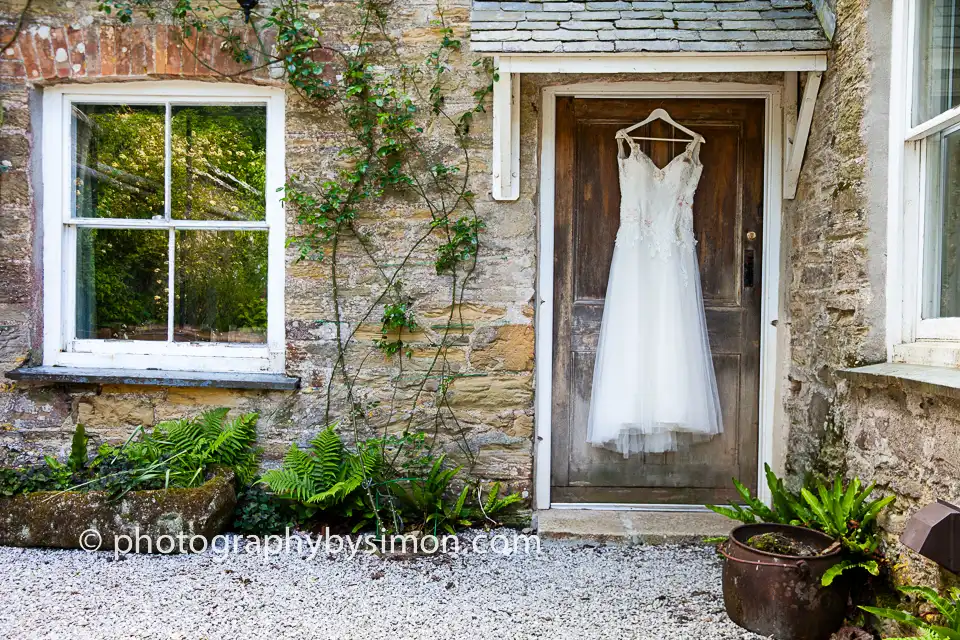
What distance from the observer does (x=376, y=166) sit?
12.5ft

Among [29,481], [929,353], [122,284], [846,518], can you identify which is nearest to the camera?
[929,353]

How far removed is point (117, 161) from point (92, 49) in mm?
567

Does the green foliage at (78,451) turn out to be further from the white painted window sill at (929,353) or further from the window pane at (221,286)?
the white painted window sill at (929,353)

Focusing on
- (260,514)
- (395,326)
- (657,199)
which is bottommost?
(260,514)

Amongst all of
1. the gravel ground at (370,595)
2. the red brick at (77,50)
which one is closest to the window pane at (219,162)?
the red brick at (77,50)

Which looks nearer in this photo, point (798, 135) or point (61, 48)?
point (798, 135)

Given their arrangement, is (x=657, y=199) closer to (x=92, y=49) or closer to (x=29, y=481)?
(x=92, y=49)

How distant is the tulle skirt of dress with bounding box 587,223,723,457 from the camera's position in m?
3.69

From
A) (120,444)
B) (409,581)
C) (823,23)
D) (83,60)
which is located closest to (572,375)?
(409,581)

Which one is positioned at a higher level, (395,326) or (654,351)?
(395,326)

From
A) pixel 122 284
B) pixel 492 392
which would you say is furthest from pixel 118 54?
pixel 492 392

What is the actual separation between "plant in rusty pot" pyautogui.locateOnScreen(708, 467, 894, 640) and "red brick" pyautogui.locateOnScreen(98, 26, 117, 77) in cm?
362

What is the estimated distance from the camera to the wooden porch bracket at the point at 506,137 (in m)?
3.55

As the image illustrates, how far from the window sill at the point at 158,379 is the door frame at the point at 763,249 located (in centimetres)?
131
